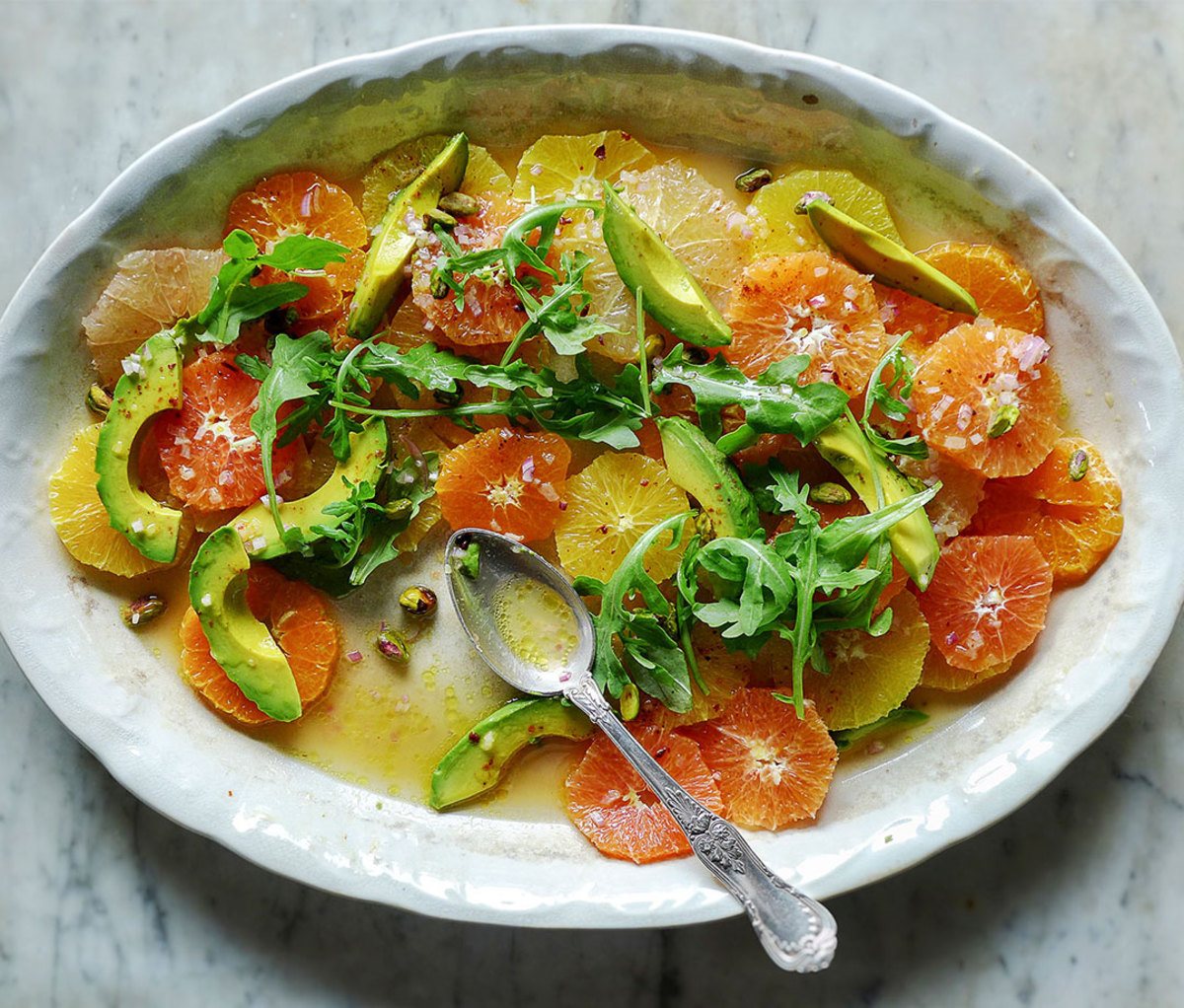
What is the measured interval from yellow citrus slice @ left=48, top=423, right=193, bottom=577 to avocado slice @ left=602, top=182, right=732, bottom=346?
3.64ft

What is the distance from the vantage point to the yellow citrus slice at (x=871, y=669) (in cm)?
193

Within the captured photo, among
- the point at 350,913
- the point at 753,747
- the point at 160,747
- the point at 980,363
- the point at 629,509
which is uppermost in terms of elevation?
the point at 980,363

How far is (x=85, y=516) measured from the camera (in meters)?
2.00

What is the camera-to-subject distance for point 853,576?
176 cm

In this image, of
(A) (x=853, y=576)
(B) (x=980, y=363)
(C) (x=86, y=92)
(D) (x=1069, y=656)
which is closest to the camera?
(A) (x=853, y=576)

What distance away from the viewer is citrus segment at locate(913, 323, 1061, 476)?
1.87 meters

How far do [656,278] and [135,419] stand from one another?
1104 millimetres

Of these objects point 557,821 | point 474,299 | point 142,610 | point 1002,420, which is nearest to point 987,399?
point 1002,420

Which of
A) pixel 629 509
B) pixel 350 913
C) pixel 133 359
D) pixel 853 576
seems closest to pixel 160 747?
pixel 350 913

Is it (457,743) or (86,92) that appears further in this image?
(86,92)

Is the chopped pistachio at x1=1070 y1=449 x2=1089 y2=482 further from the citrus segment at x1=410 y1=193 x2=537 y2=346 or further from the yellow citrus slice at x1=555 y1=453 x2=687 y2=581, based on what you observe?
the citrus segment at x1=410 y1=193 x2=537 y2=346

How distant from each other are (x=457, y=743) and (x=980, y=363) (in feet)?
4.35

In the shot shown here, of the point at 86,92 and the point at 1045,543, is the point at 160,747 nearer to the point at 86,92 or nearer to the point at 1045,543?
the point at 86,92

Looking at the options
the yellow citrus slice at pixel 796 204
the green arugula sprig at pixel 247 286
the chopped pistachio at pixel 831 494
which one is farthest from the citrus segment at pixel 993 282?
the green arugula sprig at pixel 247 286
